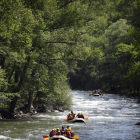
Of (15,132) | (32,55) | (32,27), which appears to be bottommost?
(15,132)

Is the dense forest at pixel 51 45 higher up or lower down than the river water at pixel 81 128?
higher up

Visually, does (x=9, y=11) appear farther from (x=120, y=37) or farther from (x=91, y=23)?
(x=120, y=37)

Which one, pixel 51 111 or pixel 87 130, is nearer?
pixel 87 130

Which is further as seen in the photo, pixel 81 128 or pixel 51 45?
pixel 51 45

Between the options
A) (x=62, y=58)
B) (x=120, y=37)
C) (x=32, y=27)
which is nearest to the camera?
(x=32, y=27)

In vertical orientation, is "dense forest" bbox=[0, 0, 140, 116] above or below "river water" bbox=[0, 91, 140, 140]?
above

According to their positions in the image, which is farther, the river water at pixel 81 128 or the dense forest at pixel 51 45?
the dense forest at pixel 51 45

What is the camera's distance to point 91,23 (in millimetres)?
26031

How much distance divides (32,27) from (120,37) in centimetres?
3404

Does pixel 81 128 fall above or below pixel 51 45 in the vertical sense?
below

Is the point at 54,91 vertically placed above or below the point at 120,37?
below

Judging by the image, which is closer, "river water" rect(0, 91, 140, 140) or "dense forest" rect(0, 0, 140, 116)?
"river water" rect(0, 91, 140, 140)

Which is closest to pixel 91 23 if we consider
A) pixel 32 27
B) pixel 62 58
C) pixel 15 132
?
pixel 62 58

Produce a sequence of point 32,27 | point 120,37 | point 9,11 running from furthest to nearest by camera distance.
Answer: point 120,37 < point 32,27 < point 9,11
